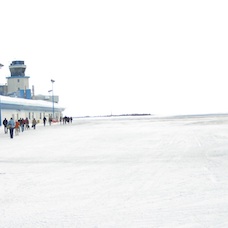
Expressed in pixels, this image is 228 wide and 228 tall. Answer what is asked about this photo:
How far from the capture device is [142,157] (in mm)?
15148

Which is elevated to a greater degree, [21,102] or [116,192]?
[21,102]

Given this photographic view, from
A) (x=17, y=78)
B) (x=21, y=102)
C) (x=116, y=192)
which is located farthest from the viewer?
(x=17, y=78)

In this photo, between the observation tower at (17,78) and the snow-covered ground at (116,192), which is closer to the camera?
the snow-covered ground at (116,192)

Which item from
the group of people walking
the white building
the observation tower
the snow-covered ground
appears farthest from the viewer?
the observation tower

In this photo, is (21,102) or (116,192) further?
(21,102)

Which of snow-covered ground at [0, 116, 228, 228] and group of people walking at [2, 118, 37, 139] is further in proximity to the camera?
group of people walking at [2, 118, 37, 139]

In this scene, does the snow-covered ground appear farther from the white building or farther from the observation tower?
the observation tower

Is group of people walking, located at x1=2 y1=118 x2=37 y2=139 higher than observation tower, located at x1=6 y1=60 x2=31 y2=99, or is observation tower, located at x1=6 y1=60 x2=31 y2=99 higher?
observation tower, located at x1=6 y1=60 x2=31 y2=99

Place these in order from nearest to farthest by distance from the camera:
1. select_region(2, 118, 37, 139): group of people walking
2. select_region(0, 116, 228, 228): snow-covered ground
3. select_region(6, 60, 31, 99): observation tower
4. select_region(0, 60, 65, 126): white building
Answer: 1. select_region(0, 116, 228, 228): snow-covered ground
2. select_region(2, 118, 37, 139): group of people walking
3. select_region(0, 60, 65, 126): white building
4. select_region(6, 60, 31, 99): observation tower

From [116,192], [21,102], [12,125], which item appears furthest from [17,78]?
[116,192]

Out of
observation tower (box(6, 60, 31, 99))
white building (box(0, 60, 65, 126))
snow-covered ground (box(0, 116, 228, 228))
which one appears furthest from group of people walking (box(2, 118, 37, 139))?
observation tower (box(6, 60, 31, 99))

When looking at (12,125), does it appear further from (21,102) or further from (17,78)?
(17,78)

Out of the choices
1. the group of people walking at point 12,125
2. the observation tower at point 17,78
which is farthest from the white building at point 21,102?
the group of people walking at point 12,125

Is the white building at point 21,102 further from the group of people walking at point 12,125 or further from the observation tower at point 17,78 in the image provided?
the group of people walking at point 12,125
